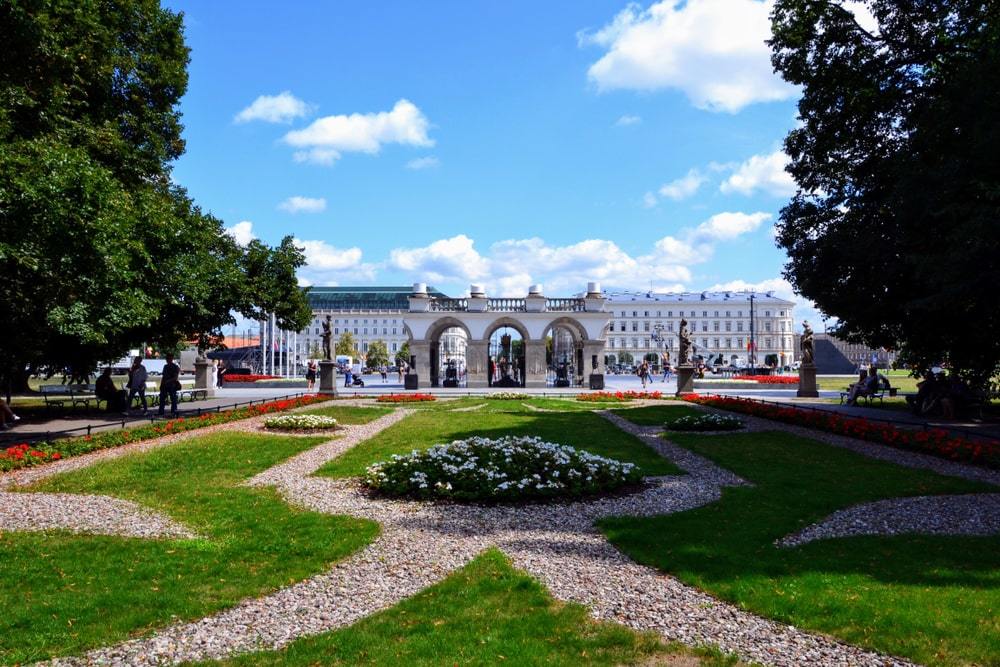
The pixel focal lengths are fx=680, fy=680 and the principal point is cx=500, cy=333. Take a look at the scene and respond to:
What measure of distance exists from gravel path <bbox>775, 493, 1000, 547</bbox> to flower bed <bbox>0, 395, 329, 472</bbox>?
12.6 metres

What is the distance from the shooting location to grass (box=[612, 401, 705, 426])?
66.4 ft

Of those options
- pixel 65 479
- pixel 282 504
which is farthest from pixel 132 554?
pixel 65 479

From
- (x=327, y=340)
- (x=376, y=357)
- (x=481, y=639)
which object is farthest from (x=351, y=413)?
(x=376, y=357)

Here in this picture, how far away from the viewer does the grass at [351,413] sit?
2092 centimetres

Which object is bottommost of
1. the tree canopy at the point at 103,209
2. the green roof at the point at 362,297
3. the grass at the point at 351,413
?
the grass at the point at 351,413

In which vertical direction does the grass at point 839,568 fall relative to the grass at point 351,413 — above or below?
below

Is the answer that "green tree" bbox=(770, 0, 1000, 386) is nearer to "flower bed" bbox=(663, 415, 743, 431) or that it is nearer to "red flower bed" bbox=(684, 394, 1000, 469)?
"red flower bed" bbox=(684, 394, 1000, 469)

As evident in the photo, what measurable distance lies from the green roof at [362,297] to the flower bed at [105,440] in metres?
121

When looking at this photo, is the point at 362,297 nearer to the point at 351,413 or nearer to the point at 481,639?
the point at 351,413

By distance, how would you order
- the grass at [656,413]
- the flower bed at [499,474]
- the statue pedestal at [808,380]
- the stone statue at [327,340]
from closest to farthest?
the flower bed at [499,474]
the grass at [656,413]
the statue pedestal at [808,380]
the stone statue at [327,340]

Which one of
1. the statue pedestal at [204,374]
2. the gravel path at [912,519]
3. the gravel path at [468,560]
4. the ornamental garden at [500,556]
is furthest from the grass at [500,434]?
the statue pedestal at [204,374]

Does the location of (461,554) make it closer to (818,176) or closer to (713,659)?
(713,659)

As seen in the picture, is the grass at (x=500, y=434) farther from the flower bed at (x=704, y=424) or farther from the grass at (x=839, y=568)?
the grass at (x=839, y=568)

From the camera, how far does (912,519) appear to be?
27.3 feet
